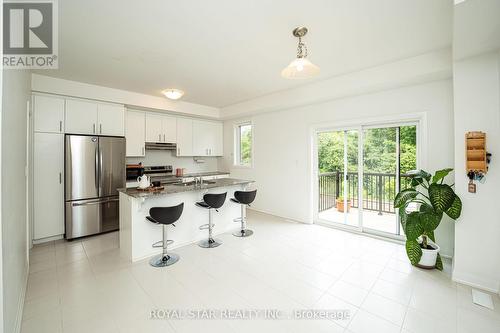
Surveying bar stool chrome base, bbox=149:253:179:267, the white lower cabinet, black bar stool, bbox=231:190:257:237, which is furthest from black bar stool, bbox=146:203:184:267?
the white lower cabinet

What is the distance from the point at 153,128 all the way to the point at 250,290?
171 inches

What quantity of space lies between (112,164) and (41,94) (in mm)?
1553

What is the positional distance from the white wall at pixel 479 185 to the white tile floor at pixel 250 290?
0.34 metres

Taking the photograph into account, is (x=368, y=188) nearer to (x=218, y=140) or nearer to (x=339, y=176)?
(x=339, y=176)

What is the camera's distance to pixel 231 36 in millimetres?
2533

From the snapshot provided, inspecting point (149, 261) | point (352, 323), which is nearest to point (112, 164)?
point (149, 261)

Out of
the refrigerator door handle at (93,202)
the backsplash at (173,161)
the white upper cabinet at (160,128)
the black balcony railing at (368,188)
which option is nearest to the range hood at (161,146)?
the white upper cabinet at (160,128)

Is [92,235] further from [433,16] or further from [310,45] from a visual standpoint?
[433,16]

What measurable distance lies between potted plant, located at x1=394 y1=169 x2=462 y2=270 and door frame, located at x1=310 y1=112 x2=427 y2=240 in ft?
2.54

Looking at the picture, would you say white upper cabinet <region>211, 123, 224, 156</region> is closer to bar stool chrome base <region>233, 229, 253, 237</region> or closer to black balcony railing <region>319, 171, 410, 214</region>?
bar stool chrome base <region>233, 229, 253, 237</region>

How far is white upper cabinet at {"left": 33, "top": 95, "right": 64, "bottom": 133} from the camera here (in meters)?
3.59

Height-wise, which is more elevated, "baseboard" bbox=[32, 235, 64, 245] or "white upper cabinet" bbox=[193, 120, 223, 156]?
"white upper cabinet" bbox=[193, 120, 223, 156]

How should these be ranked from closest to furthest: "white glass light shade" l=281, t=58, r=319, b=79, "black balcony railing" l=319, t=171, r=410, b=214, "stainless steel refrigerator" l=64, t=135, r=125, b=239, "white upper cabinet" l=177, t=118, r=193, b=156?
"white glass light shade" l=281, t=58, r=319, b=79
"stainless steel refrigerator" l=64, t=135, r=125, b=239
"black balcony railing" l=319, t=171, r=410, b=214
"white upper cabinet" l=177, t=118, r=193, b=156

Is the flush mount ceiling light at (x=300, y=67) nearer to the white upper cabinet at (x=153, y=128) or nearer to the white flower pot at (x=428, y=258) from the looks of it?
the white flower pot at (x=428, y=258)
